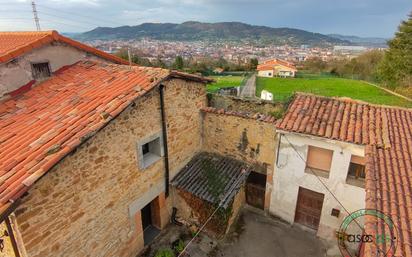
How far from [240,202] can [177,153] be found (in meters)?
3.99

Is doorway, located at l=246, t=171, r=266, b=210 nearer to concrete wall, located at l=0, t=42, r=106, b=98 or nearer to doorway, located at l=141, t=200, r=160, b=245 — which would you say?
doorway, located at l=141, t=200, r=160, b=245

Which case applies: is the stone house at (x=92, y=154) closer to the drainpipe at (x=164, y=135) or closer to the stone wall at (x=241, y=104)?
the drainpipe at (x=164, y=135)

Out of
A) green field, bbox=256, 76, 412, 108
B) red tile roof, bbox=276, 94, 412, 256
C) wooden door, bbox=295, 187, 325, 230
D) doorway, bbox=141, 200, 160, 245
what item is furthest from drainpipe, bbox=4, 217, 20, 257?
green field, bbox=256, 76, 412, 108

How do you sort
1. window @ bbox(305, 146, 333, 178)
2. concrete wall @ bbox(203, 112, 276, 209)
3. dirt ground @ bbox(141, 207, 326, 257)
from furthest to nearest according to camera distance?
concrete wall @ bbox(203, 112, 276, 209)
dirt ground @ bbox(141, 207, 326, 257)
window @ bbox(305, 146, 333, 178)

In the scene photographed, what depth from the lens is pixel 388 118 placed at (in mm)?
9422

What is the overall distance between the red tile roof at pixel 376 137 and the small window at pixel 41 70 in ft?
29.6

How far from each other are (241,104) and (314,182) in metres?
5.48

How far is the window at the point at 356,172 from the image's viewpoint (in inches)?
356

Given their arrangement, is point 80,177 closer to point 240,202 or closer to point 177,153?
point 177,153

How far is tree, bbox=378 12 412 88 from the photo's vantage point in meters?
32.4

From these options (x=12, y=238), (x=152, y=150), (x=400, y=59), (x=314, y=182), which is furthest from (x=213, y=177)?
(x=400, y=59)

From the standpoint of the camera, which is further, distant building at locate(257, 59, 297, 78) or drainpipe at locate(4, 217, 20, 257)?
distant building at locate(257, 59, 297, 78)

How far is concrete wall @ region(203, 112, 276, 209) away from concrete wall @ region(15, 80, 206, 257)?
4.95 feet

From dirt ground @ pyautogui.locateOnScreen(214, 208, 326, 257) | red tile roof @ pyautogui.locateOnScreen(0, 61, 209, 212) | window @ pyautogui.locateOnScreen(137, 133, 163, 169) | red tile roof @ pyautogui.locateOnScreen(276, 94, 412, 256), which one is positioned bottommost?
dirt ground @ pyautogui.locateOnScreen(214, 208, 326, 257)
